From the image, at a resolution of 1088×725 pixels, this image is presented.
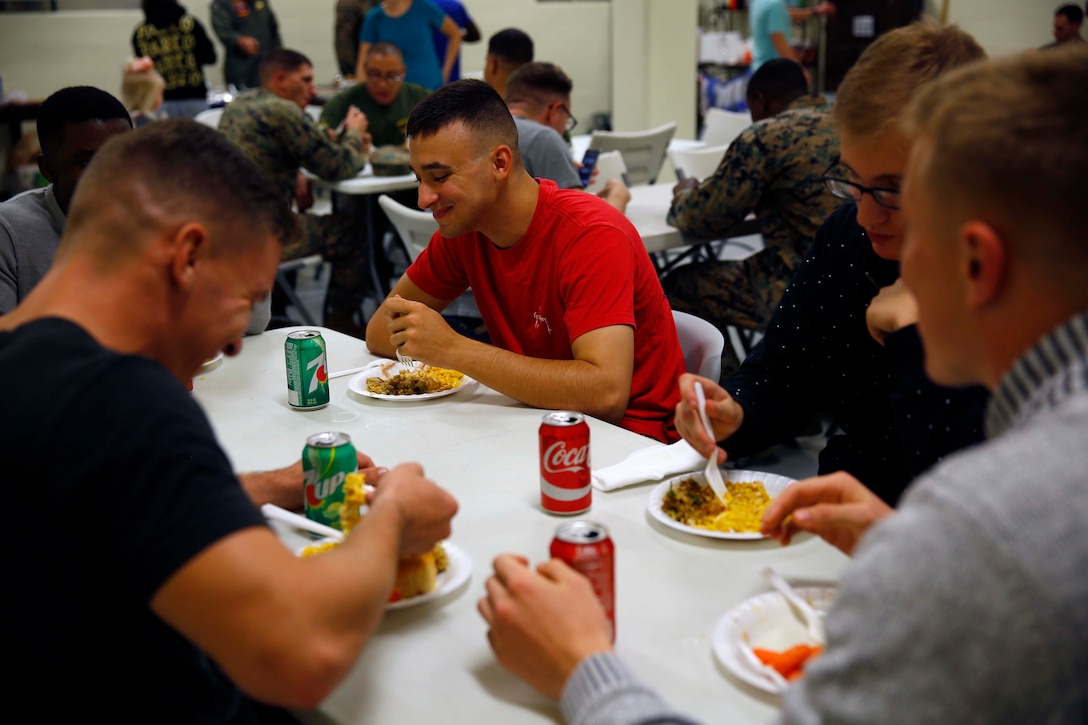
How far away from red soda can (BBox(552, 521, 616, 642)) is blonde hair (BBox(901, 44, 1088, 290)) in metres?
0.53

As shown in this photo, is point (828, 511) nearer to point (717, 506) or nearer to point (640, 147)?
point (717, 506)

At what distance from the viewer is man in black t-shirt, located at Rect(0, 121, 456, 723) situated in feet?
3.05

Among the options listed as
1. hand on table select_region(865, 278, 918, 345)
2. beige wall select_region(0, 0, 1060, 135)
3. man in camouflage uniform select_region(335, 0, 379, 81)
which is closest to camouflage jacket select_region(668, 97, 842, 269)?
hand on table select_region(865, 278, 918, 345)

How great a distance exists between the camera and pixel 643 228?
4.03 metres

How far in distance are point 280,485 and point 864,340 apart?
3.62ft

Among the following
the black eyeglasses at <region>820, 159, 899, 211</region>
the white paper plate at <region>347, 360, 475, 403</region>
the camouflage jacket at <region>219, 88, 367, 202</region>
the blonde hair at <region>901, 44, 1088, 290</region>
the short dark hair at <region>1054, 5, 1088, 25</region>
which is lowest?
the white paper plate at <region>347, 360, 475, 403</region>

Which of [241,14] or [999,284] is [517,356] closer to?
[999,284]

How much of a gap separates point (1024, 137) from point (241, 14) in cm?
854

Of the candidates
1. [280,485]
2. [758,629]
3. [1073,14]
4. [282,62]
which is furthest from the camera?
[1073,14]

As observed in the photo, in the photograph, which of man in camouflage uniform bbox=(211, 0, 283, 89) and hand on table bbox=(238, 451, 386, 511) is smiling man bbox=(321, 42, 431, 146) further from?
hand on table bbox=(238, 451, 386, 511)

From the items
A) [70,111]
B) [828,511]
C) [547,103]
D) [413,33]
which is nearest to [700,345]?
[828,511]

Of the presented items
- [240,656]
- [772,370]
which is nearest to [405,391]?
[772,370]

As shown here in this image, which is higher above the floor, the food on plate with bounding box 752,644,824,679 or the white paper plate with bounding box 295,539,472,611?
the food on plate with bounding box 752,644,824,679

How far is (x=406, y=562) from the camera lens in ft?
4.11
